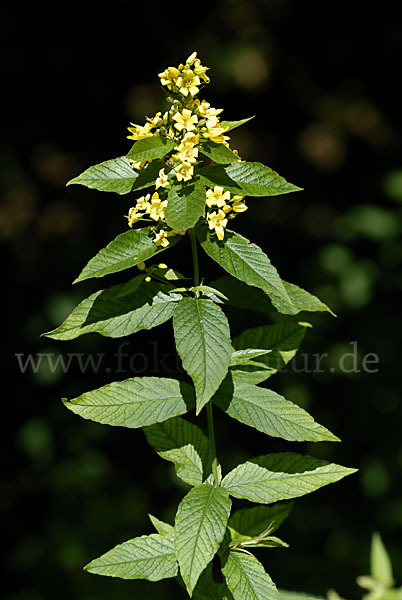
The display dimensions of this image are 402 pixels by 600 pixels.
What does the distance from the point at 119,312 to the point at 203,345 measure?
0.56 feet

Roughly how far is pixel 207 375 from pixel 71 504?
7.85 feet

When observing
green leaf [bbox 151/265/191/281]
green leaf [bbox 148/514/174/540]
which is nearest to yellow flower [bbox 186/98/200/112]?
green leaf [bbox 151/265/191/281]

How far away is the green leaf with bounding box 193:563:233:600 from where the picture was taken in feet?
3.94

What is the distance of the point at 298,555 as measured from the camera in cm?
322

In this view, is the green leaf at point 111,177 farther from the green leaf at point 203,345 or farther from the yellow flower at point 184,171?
the green leaf at point 203,345

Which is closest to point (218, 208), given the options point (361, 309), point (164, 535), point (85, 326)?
point (85, 326)

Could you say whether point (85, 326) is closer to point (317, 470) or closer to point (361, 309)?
point (317, 470)

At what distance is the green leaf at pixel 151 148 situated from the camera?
1050mm

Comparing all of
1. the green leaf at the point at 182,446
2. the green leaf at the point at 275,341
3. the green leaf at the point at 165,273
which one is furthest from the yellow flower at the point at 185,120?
the green leaf at the point at 182,446

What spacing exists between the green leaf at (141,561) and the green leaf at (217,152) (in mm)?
630

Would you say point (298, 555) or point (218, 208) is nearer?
point (218, 208)

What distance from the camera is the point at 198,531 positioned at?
1061 mm

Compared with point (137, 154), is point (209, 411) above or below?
below

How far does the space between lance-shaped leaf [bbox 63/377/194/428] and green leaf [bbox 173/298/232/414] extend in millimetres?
156
